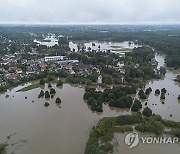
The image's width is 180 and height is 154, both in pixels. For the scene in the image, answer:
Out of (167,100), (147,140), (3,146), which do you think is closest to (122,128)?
(147,140)

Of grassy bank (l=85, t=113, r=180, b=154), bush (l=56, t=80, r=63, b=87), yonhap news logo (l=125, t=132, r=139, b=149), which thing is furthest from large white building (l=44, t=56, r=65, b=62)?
yonhap news logo (l=125, t=132, r=139, b=149)

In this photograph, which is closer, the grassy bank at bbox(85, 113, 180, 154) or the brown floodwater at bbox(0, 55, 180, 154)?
the grassy bank at bbox(85, 113, 180, 154)

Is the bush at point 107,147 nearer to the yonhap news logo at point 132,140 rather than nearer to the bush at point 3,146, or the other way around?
the yonhap news logo at point 132,140

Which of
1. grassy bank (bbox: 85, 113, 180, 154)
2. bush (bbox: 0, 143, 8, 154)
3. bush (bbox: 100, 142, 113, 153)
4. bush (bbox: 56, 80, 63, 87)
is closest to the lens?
bush (bbox: 100, 142, 113, 153)

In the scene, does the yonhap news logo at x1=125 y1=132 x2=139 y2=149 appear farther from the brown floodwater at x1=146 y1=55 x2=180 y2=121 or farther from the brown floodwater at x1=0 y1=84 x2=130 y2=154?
the brown floodwater at x1=146 y1=55 x2=180 y2=121

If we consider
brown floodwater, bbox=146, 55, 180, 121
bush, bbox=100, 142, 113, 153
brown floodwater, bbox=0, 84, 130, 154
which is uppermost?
bush, bbox=100, 142, 113, 153

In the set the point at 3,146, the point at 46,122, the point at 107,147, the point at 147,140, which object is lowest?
the point at 46,122

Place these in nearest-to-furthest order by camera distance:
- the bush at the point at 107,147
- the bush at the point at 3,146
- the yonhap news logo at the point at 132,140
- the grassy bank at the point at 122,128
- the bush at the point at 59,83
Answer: the bush at the point at 107,147 < the bush at the point at 3,146 < the grassy bank at the point at 122,128 < the yonhap news logo at the point at 132,140 < the bush at the point at 59,83

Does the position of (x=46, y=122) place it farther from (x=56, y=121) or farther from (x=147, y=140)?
(x=147, y=140)

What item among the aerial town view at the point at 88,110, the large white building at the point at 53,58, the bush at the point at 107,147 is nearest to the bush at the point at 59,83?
the aerial town view at the point at 88,110
